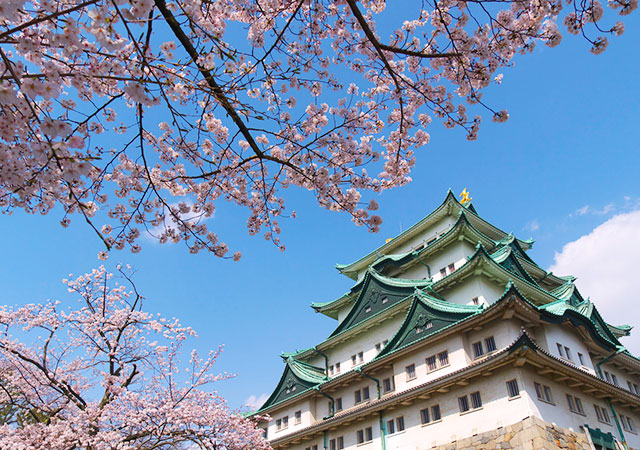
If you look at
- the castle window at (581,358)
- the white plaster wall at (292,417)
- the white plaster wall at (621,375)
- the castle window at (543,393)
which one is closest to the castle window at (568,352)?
the castle window at (581,358)

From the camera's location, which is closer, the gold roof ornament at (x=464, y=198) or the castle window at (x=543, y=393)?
the castle window at (x=543, y=393)

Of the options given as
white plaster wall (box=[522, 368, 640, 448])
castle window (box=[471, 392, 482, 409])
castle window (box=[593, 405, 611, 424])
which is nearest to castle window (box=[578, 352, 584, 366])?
white plaster wall (box=[522, 368, 640, 448])

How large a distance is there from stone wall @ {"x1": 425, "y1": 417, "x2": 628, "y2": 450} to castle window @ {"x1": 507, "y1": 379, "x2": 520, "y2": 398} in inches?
42.3

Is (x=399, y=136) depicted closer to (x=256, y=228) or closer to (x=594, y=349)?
(x=256, y=228)

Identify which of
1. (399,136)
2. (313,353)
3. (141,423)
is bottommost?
(141,423)

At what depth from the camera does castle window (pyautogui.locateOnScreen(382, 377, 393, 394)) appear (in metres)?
21.7

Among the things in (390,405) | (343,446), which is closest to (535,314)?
(390,405)

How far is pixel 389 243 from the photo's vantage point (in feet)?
106

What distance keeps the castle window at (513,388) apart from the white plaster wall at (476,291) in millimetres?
5635

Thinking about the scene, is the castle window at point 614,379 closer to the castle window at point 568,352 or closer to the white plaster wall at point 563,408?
the white plaster wall at point 563,408

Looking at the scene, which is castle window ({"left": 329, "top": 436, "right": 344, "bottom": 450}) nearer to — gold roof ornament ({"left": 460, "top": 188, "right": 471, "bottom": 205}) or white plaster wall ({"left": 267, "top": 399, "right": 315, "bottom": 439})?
white plaster wall ({"left": 267, "top": 399, "right": 315, "bottom": 439})

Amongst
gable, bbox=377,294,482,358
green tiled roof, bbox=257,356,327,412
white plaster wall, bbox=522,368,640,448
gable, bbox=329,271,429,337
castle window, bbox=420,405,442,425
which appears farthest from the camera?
green tiled roof, bbox=257,356,327,412

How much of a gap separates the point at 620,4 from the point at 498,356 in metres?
13.8

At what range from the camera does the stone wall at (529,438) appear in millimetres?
14391
